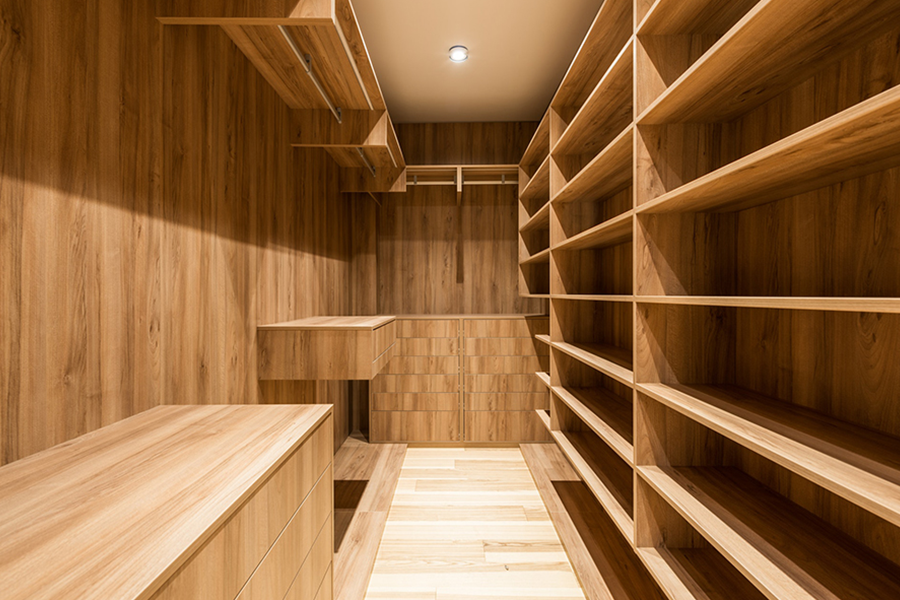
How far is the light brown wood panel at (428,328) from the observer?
3.40 metres

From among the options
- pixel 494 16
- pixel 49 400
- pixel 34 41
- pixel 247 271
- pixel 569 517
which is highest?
pixel 494 16

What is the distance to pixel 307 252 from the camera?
8.66ft

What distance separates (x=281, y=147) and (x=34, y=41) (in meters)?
1.32

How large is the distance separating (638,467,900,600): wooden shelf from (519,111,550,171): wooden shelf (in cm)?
214

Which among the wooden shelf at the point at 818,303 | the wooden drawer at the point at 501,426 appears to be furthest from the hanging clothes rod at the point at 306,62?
the wooden drawer at the point at 501,426

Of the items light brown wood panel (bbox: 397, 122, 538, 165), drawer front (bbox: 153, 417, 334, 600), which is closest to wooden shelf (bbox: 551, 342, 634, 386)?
drawer front (bbox: 153, 417, 334, 600)

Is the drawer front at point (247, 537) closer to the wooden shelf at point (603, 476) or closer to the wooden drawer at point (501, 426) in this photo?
the wooden shelf at point (603, 476)

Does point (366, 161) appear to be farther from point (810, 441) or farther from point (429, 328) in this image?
point (810, 441)

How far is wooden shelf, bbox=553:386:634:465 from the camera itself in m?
1.67

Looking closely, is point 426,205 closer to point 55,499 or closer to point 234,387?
point 234,387

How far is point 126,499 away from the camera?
0.75 metres

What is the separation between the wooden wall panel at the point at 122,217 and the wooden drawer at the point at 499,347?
1.70 meters

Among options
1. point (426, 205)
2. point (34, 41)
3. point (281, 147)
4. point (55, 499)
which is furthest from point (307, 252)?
point (55, 499)

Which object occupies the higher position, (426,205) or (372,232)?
(426,205)
